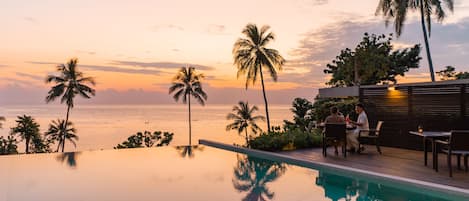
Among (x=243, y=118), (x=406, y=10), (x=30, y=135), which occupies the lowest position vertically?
(x=30, y=135)

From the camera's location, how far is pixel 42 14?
1142cm

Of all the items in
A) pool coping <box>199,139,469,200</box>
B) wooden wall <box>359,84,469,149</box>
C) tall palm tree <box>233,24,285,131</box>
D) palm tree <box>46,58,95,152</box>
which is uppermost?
tall palm tree <box>233,24,285,131</box>

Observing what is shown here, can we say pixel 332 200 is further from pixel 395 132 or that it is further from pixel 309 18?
pixel 309 18

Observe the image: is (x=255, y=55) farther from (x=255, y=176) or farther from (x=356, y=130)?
(x=255, y=176)

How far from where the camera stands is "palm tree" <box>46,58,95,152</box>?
21.6 metres

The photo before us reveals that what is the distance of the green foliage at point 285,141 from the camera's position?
965 cm

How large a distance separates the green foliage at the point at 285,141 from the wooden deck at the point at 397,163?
0.42 m

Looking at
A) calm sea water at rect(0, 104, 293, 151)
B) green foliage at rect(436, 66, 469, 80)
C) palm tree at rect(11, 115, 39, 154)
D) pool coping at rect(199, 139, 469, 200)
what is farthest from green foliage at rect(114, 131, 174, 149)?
green foliage at rect(436, 66, 469, 80)

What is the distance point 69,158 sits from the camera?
9516 mm

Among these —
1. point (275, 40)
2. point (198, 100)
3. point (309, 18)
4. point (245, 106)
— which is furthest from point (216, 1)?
point (198, 100)

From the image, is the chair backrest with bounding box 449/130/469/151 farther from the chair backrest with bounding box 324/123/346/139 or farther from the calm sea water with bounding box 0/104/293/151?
the calm sea water with bounding box 0/104/293/151

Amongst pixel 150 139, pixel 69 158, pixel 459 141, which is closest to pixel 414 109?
pixel 459 141

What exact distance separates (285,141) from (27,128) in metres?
19.0

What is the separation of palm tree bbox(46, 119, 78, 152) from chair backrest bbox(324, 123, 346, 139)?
764 inches
